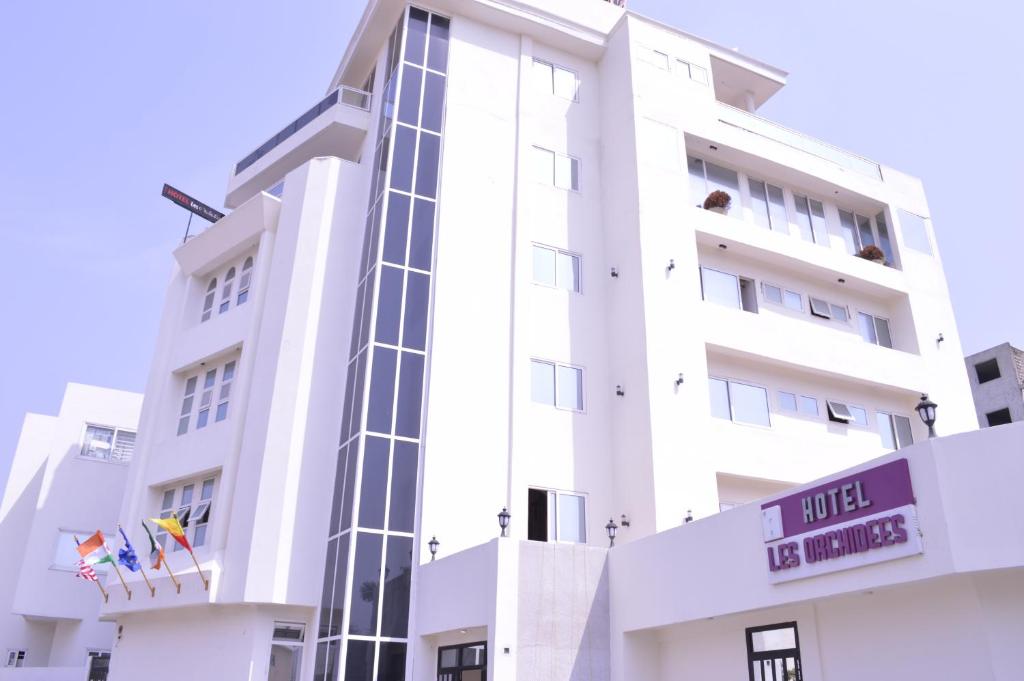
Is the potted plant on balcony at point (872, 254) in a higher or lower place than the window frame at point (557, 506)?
higher

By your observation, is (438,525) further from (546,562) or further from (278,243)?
(278,243)

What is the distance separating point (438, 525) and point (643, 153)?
11.1m

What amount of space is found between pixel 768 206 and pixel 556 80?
7.31 meters

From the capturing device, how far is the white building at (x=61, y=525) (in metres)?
27.3

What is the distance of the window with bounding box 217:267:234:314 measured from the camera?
24.6 meters

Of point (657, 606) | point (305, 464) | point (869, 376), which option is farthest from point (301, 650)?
point (869, 376)

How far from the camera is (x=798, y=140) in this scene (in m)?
25.9

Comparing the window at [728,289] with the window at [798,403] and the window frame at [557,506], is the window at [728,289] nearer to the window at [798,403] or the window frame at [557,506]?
the window at [798,403]

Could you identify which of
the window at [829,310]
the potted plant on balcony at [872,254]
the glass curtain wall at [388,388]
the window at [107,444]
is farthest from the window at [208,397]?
the potted plant on balcony at [872,254]

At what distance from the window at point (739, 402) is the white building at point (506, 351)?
9 cm

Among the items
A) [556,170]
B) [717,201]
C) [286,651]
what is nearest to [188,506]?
[286,651]

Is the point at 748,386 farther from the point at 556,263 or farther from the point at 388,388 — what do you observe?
the point at 388,388

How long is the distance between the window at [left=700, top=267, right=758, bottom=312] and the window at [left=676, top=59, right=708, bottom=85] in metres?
6.22

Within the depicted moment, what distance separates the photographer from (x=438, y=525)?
1881 centimetres
